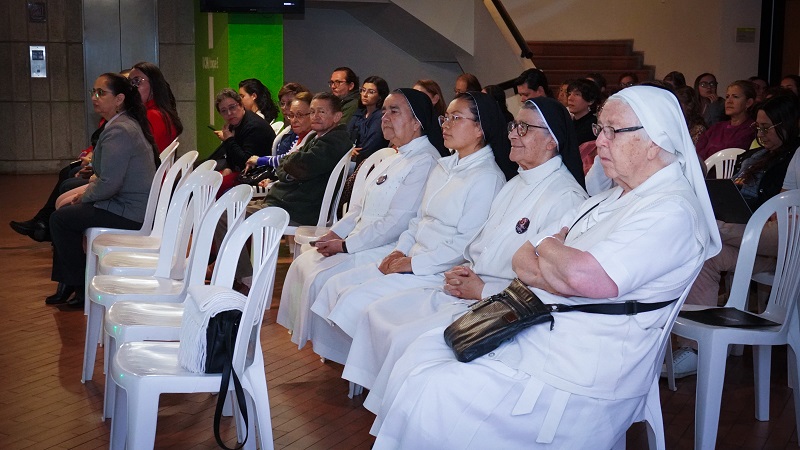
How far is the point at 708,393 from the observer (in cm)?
323

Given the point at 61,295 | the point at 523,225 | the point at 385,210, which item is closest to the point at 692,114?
the point at 385,210

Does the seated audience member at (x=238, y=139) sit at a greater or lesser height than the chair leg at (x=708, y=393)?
greater

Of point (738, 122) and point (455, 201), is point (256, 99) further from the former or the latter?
point (455, 201)

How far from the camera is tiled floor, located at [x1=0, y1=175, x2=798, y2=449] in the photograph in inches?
138

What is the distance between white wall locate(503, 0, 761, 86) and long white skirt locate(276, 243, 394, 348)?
8210mm

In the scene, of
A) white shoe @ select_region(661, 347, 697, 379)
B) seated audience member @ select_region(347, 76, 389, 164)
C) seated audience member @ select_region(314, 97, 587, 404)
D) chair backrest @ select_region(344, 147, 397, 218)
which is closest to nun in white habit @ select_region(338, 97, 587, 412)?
seated audience member @ select_region(314, 97, 587, 404)

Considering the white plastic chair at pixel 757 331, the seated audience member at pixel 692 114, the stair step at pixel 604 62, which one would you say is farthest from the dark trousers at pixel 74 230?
the stair step at pixel 604 62

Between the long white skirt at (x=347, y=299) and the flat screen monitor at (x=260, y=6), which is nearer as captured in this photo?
the long white skirt at (x=347, y=299)

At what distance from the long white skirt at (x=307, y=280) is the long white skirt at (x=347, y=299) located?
7 cm

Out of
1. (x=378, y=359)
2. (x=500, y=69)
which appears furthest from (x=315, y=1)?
(x=378, y=359)

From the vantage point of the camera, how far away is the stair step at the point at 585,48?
1224 centimetres

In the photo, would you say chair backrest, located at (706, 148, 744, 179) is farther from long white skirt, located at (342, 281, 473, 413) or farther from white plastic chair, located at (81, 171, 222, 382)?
white plastic chair, located at (81, 171, 222, 382)

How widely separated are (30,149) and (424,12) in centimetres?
580

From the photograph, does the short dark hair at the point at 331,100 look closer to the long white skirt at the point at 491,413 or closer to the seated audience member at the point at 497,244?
the seated audience member at the point at 497,244
